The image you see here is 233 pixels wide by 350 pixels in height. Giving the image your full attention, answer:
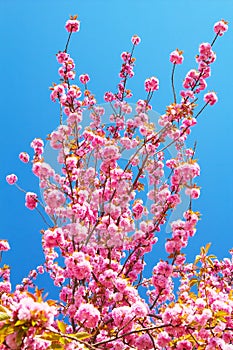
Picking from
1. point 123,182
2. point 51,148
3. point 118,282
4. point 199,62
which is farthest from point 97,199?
point 199,62

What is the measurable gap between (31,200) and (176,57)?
3460 mm

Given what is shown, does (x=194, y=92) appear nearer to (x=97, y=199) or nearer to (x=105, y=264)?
(x=97, y=199)

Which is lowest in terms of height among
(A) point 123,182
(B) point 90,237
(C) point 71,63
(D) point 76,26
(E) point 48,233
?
(E) point 48,233

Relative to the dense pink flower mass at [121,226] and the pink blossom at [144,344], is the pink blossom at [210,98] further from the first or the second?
the pink blossom at [144,344]

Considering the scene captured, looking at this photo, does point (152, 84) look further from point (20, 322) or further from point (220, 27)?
point (20, 322)

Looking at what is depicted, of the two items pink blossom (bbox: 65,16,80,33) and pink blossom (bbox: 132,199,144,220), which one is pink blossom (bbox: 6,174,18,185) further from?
pink blossom (bbox: 65,16,80,33)

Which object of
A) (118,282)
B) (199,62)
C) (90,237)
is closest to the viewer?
(118,282)

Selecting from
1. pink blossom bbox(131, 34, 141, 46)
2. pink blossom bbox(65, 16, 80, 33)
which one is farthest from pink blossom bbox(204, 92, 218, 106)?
pink blossom bbox(65, 16, 80, 33)

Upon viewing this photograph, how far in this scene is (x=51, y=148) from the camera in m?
5.74

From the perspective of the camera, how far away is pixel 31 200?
553 cm

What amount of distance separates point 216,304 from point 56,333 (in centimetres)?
173

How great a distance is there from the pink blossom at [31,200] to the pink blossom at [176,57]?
3.30 meters

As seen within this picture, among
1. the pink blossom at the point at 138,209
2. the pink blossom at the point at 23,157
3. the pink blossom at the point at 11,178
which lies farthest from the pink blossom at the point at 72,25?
the pink blossom at the point at 138,209

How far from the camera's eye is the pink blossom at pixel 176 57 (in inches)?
249
